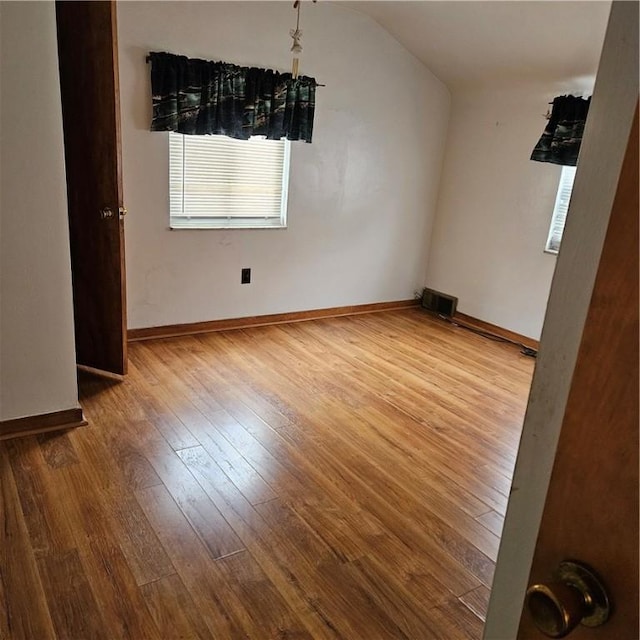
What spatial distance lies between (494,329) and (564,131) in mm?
1644

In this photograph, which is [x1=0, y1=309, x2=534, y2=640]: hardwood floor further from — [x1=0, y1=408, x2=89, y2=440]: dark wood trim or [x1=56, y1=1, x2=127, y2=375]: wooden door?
[x1=56, y1=1, x2=127, y2=375]: wooden door

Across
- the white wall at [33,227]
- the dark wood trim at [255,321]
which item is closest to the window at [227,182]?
the dark wood trim at [255,321]

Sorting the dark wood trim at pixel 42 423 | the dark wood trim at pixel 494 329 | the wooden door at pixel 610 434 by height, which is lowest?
the dark wood trim at pixel 42 423

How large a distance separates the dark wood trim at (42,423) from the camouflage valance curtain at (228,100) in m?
1.89

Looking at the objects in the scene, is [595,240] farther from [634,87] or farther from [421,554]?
[421,554]

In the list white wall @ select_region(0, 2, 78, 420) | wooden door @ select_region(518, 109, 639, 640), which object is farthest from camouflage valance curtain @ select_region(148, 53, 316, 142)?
wooden door @ select_region(518, 109, 639, 640)

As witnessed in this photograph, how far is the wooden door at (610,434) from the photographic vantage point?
0.50m

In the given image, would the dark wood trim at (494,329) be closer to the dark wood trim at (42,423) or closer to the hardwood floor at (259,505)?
the hardwood floor at (259,505)

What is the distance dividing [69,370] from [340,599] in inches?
65.5

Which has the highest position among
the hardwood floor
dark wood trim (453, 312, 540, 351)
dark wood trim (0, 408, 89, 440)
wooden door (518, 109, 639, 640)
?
wooden door (518, 109, 639, 640)

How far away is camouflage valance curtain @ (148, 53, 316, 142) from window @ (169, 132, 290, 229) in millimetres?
148

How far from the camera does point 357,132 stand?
4.43m

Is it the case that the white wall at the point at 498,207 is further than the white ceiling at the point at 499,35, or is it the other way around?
the white wall at the point at 498,207

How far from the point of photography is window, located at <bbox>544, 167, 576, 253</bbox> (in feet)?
Result: 13.3
